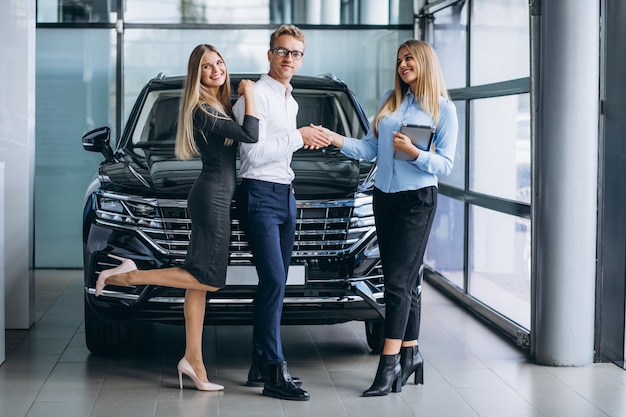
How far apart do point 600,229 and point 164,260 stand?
2429 millimetres

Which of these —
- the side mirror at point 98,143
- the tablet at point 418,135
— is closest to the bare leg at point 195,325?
the tablet at point 418,135

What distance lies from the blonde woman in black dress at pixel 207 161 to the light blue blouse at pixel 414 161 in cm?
67

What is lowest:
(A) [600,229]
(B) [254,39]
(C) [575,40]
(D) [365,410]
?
(D) [365,410]

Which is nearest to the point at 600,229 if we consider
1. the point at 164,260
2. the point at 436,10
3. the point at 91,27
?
the point at 164,260

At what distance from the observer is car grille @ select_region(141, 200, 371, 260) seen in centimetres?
524

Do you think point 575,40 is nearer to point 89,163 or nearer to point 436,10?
point 436,10

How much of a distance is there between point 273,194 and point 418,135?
2.48 ft

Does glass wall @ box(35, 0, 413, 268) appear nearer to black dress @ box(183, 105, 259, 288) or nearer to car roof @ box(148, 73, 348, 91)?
car roof @ box(148, 73, 348, 91)

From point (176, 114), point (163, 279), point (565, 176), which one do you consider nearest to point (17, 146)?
point (176, 114)

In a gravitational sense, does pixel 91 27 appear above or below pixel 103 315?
above

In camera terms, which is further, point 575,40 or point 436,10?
point 436,10

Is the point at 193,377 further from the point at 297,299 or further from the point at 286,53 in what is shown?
the point at 286,53

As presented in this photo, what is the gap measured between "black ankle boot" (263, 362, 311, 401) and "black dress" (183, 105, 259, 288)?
0.50 m

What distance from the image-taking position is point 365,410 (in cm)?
480
